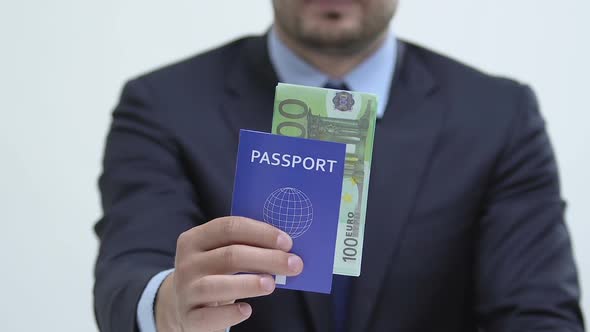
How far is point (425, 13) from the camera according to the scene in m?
2.90

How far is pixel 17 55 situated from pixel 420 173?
1378 millimetres

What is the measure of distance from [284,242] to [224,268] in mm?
93

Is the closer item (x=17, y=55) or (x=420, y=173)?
(x=420, y=173)

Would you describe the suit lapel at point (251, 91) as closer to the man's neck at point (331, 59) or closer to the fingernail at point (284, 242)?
the man's neck at point (331, 59)

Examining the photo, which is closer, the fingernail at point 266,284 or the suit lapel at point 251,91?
the fingernail at point 266,284

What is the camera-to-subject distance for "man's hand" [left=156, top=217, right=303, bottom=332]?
3.97 ft

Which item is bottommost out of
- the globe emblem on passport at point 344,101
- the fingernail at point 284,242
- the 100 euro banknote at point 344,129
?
the fingernail at point 284,242

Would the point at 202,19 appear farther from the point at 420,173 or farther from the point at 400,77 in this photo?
the point at 420,173

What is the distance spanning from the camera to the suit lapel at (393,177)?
1.89 m

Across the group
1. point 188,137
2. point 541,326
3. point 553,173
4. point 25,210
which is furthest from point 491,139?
point 25,210

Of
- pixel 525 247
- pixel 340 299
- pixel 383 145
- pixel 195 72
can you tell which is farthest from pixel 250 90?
pixel 525 247

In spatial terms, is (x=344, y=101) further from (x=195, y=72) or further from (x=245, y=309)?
(x=195, y=72)

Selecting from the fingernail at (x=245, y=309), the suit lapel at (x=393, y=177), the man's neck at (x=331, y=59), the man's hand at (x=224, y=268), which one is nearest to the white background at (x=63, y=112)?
the man's neck at (x=331, y=59)

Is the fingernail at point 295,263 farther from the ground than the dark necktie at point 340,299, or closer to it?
farther from the ground
